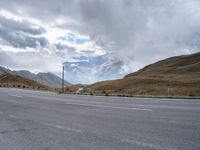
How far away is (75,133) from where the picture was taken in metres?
6.25

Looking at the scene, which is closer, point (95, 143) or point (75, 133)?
point (95, 143)

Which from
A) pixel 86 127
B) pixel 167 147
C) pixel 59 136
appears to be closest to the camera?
pixel 167 147

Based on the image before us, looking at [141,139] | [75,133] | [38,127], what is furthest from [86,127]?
[141,139]

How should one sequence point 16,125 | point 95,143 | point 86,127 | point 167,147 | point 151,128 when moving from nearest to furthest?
point 167,147, point 95,143, point 151,128, point 86,127, point 16,125

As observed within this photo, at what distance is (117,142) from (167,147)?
44.8 inches

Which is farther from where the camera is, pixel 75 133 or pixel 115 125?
pixel 115 125

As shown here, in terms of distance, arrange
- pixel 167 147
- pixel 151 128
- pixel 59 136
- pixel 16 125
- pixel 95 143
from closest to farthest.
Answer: pixel 167 147 < pixel 95 143 < pixel 59 136 < pixel 151 128 < pixel 16 125

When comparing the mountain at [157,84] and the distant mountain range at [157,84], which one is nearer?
the distant mountain range at [157,84]

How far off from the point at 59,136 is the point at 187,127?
3703 millimetres

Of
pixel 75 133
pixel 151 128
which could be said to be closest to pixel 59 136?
pixel 75 133

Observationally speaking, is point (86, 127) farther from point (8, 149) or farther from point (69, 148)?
point (8, 149)

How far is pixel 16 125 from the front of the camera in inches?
308

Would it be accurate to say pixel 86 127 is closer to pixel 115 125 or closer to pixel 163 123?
pixel 115 125

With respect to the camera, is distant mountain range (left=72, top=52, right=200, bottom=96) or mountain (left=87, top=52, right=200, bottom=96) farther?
mountain (left=87, top=52, right=200, bottom=96)
